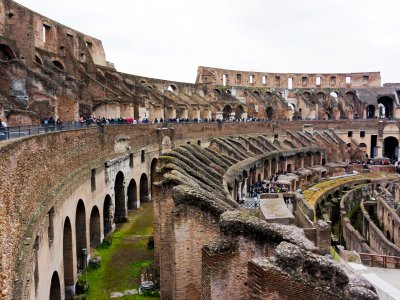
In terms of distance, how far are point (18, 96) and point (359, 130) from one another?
129 ft

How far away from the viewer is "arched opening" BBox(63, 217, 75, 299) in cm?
1395

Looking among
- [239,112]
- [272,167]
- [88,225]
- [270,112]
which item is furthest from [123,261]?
[270,112]

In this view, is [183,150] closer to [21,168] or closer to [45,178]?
[45,178]

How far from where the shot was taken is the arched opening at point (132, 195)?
2380 cm

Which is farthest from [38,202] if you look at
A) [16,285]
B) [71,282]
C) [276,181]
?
[276,181]

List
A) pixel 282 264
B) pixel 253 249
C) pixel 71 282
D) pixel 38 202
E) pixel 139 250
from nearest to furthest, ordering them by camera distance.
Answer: pixel 282 264 → pixel 253 249 → pixel 38 202 → pixel 71 282 → pixel 139 250

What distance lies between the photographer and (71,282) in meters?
14.0

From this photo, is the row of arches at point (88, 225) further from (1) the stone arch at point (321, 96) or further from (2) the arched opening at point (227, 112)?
(1) the stone arch at point (321, 96)

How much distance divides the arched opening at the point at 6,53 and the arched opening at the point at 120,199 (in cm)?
795

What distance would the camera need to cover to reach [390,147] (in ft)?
164

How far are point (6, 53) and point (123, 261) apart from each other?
11904 millimetres

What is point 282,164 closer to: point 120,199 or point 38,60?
point 120,199

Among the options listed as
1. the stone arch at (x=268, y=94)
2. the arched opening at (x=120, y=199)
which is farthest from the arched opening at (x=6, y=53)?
the stone arch at (x=268, y=94)

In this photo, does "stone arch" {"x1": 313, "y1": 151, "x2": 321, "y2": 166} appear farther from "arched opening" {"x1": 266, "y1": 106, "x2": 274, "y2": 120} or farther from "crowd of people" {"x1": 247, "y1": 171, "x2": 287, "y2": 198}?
"crowd of people" {"x1": 247, "y1": 171, "x2": 287, "y2": 198}
